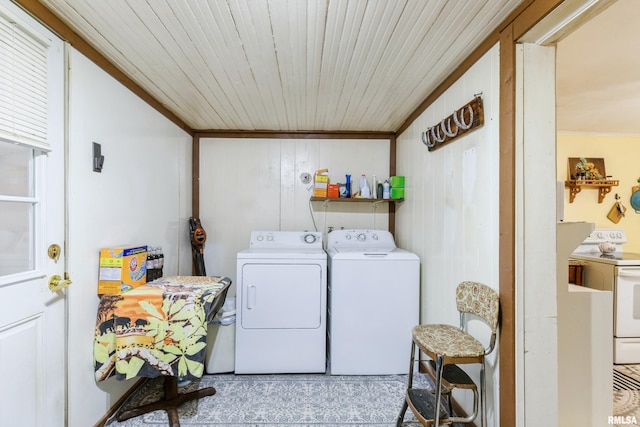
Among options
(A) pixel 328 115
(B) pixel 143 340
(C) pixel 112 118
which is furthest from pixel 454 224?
(C) pixel 112 118

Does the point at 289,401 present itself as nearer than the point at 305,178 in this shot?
Yes

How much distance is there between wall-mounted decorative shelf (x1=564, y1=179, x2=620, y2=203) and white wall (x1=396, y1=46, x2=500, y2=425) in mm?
2106

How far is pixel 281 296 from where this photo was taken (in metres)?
2.28

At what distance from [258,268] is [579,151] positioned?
155 inches

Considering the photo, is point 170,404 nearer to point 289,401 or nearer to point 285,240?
point 289,401

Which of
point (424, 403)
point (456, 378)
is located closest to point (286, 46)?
point (456, 378)

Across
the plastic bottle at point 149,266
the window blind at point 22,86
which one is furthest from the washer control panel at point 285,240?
the window blind at point 22,86

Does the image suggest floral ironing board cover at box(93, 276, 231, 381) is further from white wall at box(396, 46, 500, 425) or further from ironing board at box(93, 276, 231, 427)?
white wall at box(396, 46, 500, 425)

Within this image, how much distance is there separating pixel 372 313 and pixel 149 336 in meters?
1.55

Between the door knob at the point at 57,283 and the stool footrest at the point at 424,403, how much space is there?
1.93 m

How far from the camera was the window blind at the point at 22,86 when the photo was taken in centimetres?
114

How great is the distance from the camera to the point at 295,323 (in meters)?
2.29

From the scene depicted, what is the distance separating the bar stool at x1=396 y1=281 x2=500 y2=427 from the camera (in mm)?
1388

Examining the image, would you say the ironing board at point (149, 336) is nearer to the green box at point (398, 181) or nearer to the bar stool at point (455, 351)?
the bar stool at point (455, 351)
